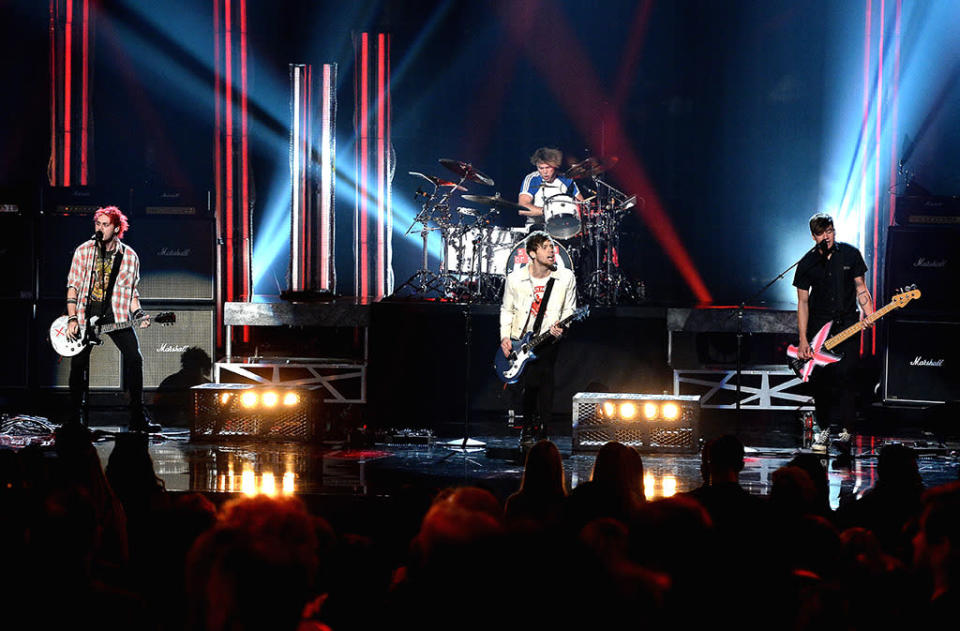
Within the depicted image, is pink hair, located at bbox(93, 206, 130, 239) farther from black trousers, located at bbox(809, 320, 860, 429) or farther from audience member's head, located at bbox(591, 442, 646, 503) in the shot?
audience member's head, located at bbox(591, 442, 646, 503)

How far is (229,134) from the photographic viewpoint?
1118 cm

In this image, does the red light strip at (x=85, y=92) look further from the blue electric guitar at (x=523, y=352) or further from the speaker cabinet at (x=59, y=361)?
the blue electric guitar at (x=523, y=352)

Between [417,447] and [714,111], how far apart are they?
252 inches

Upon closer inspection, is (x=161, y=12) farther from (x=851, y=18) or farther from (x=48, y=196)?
(x=851, y=18)

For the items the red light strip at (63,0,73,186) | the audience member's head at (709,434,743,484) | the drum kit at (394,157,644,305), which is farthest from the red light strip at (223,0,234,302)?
the audience member's head at (709,434,743,484)

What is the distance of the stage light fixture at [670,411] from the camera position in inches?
332

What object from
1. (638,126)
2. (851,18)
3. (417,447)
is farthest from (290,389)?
(851,18)

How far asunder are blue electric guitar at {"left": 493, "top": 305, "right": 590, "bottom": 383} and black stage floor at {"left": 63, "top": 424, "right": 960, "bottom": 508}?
0.64 meters

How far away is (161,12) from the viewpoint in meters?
12.5

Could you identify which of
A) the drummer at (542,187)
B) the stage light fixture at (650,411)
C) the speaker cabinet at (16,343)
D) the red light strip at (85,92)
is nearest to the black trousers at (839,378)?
the stage light fixture at (650,411)

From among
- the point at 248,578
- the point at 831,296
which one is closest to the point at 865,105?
the point at 831,296

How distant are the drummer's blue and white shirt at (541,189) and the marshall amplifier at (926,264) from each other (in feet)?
11.9

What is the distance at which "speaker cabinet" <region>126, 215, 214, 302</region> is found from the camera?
34.0 feet

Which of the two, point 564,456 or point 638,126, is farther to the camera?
point 638,126
